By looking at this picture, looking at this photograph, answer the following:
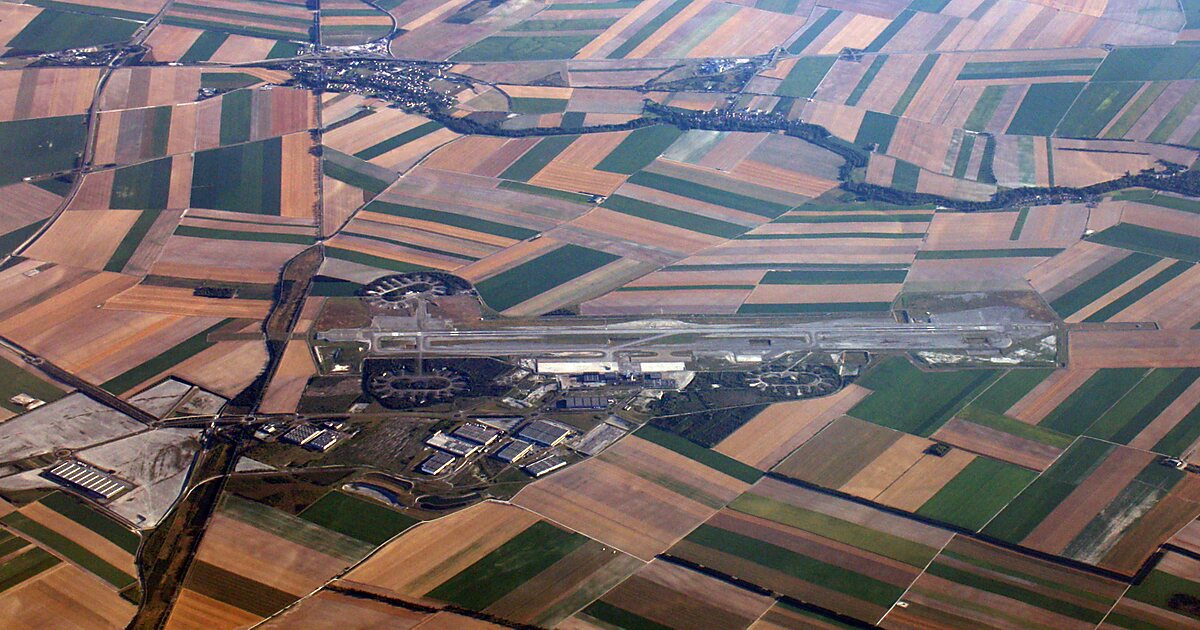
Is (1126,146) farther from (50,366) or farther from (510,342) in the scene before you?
(50,366)

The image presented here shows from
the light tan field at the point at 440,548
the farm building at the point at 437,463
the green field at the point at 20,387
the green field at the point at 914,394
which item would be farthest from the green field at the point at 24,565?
the green field at the point at 914,394

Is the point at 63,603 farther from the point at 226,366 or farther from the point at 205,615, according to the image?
the point at 226,366

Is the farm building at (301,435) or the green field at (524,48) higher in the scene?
the green field at (524,48)

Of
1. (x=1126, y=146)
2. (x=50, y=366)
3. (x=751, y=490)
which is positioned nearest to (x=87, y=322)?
(x=50, y=366)

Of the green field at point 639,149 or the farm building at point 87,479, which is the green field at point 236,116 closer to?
the green field at point 639,149

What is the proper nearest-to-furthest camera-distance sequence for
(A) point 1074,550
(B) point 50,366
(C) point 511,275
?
(A) point 1074,550
(B) point 50,366
(C) point 511,275

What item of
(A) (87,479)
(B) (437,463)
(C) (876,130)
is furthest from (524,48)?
(A) (87,479)
